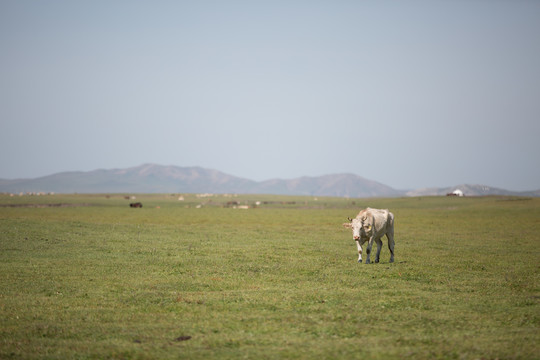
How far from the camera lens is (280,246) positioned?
28.5m

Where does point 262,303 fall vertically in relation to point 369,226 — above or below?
below

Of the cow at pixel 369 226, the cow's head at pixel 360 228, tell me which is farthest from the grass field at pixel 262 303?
the cow's head at pixel 360 228

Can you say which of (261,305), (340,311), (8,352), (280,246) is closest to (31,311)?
(8,352)

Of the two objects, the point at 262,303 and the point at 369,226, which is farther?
the point at 369,226

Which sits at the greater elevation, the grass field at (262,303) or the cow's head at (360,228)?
the cow's head at (360,228)

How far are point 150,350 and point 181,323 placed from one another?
6.53 ft

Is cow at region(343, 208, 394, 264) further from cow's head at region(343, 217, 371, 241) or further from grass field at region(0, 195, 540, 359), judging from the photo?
grass field at region(0, 195, 540, 359)

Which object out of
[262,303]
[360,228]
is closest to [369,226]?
[360,228]

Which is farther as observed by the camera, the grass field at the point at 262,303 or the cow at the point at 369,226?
the cow at the point at 369,226

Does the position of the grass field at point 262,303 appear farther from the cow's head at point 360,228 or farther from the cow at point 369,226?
the cow's head at point 360,228

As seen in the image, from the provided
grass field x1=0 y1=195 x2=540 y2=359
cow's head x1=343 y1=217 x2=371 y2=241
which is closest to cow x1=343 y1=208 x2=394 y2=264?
cow's head x1=343 y1=217 x2=371 y2=241

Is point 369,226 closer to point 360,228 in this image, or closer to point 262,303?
point 360,228

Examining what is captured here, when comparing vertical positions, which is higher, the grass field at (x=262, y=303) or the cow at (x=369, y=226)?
the cow at (x=369, y=226)

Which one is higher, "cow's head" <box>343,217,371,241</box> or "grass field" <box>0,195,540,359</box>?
"cow's head" <box>343,217,371,241</box>
